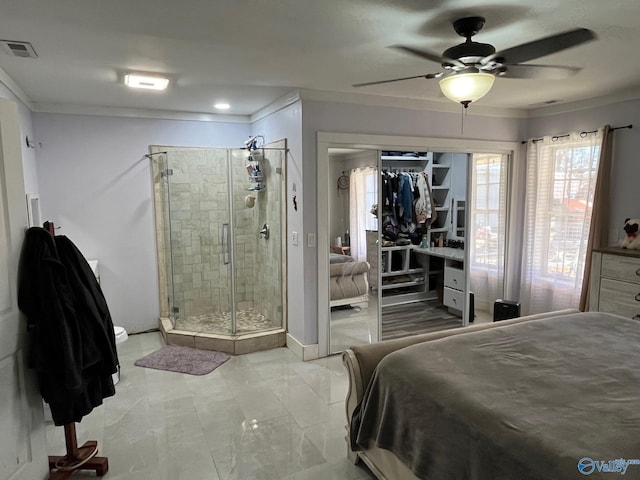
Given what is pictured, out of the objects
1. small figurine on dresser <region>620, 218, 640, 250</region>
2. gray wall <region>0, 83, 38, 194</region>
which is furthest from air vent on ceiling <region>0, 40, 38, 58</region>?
small figurine on dresser <region>620, 218, 640, 250</region>

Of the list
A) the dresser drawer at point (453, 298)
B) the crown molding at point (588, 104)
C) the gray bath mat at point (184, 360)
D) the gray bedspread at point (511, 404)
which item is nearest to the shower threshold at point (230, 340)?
the gray bath mat at point (184, 360)

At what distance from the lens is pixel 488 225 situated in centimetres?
500

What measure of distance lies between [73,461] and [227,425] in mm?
900

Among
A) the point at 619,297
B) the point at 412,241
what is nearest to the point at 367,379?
the point at 619,297

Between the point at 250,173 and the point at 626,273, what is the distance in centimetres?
360

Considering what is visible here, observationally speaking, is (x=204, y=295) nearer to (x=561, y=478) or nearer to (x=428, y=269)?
(x=428, y=269)

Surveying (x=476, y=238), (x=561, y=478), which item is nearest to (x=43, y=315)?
(x=561, y=478)

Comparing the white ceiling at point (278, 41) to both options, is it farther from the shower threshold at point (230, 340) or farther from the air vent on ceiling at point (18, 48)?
the shower threshold at point (230, 340)

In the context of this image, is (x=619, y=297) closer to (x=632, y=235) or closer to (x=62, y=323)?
(x=632, y=235)

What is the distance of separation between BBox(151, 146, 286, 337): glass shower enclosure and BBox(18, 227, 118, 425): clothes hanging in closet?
216 cm

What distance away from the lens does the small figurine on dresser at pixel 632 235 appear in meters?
3.65

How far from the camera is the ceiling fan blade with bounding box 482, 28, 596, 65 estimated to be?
1.65 meters

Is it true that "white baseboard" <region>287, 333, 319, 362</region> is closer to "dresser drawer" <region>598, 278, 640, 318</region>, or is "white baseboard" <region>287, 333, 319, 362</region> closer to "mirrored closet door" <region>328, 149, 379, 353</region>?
"mirrored closet door" <region>328, 149, 379, 353</region>

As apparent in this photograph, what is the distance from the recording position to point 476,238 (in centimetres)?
515
